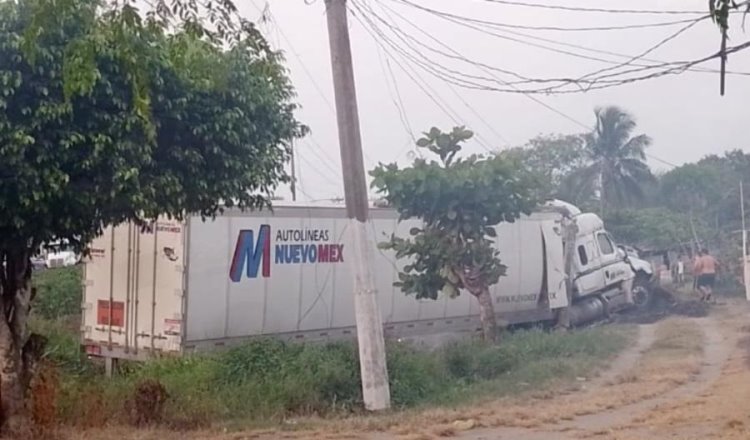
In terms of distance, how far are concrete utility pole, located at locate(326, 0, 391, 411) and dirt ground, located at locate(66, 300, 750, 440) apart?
2.83 ft

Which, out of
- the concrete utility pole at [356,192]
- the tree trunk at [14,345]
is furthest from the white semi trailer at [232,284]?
the tree trunk at [14,345]

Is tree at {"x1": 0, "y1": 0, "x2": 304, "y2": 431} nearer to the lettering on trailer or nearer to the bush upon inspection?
the lettering on trailer

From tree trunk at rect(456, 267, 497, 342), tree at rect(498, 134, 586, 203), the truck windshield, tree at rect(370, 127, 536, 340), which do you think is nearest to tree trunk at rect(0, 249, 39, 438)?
tree at rect(370, 127, 536, 340)

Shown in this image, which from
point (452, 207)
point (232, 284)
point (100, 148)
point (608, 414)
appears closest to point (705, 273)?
point (452, 207)

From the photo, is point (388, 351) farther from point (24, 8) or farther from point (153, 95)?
point (24, 8)

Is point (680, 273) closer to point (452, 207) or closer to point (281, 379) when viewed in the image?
point (452, 207)

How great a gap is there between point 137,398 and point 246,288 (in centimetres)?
514

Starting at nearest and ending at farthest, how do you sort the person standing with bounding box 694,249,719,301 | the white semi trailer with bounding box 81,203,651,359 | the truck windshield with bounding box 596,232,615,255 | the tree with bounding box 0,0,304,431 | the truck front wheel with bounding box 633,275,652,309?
1. the tree with bounding box 0,0,304,431
2. the white semi trailer with bounding box 81,203,651,359
3. the truck windshield with bounding box 596,232,615,255
4. the truck front wheel with bounding box 633,275,652,309
5. the person standing with bounding box 694,249,719,301

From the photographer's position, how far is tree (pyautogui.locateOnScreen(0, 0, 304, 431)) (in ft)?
30.7

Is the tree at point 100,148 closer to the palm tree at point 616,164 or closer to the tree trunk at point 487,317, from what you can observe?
the tree trunk at point 487,317

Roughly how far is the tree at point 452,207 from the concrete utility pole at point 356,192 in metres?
4.85

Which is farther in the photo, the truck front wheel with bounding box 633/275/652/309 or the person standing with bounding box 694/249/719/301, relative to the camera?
the person standing with bounding box 694/249/719/301

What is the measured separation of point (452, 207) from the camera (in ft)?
59.9

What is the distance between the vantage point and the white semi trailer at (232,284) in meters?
16.0
